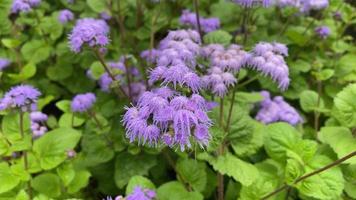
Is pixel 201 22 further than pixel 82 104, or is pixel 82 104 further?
pixel 201 22

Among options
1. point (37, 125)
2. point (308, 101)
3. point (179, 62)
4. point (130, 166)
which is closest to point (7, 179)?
point (37, 125)

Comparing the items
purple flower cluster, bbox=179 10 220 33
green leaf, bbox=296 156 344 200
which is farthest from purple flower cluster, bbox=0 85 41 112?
green leaf, bbox=296 156 344 200

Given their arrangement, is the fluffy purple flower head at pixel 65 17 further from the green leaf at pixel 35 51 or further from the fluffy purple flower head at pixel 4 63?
the fluffy purple flower head at pixel 4 63

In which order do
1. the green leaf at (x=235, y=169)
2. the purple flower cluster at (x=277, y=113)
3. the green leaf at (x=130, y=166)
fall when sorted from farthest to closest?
1. the purple flower cluster at (x=277, y=113)
2. the green leaf at (x=130, y=166)
3. the green leaf at (x=235, y=169)

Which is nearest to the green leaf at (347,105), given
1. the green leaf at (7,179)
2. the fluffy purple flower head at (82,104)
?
the fluffy purple flower head at (82,104)

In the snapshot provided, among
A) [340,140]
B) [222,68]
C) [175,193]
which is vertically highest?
[222,68]

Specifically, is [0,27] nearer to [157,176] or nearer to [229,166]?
[157,176]

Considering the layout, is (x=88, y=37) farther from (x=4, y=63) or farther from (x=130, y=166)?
(x=4, y=63)
